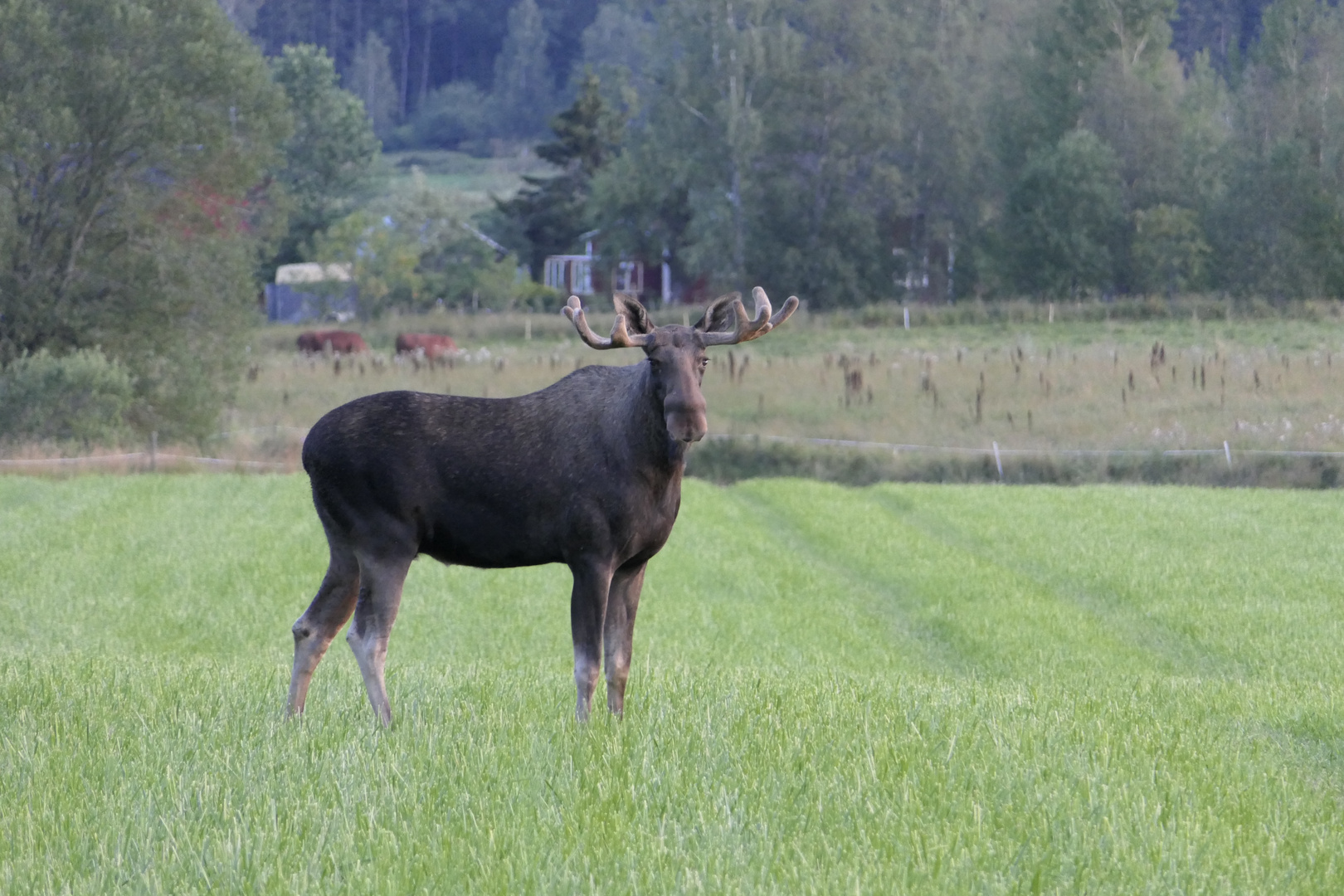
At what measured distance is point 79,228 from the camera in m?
39.9

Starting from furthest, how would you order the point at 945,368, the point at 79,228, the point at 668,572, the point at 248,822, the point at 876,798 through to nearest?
the point at 945,368 → the point at 79,228 → the point at 668,572 → the point at 876,798 → the point at 248,822

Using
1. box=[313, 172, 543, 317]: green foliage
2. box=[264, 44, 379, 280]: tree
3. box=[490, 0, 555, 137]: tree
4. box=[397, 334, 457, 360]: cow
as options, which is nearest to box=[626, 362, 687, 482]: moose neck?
box=[397, 334, 457, 360]: cow

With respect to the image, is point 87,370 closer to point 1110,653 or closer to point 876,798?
point 1110,653

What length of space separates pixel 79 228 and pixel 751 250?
139ft

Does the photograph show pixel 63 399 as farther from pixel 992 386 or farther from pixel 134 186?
pixel 992 386

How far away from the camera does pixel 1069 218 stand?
73500mm

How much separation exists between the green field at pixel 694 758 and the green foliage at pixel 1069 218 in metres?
56.9

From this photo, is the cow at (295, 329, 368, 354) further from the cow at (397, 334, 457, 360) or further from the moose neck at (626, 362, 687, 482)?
the moose neck at (626, 362, 687, 482)

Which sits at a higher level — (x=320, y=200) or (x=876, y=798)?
(x=320, y=200)

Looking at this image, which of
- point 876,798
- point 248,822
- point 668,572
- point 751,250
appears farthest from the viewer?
point 751,250

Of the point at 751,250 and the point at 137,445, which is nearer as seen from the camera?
the point at 137,445

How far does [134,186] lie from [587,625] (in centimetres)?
3514

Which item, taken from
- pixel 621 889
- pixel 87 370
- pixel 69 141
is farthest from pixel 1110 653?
pixel 69 141

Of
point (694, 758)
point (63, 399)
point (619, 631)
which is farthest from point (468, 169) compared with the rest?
point (694, 758)
